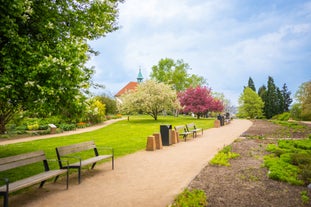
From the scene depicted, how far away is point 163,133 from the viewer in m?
12.0

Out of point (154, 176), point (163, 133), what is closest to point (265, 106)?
point (163, 133)

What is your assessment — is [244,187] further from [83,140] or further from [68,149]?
[83,140]

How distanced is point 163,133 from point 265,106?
172 ft

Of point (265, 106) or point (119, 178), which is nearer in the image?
point (119, 178)

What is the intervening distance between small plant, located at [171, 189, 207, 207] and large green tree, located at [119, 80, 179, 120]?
83.0 ft

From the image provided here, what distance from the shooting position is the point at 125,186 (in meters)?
5.74

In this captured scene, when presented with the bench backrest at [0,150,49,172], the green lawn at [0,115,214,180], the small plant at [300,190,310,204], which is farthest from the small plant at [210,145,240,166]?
the bench backrest at [0,150,49,172]

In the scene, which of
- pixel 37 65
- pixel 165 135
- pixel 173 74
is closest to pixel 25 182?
pixel 37 65

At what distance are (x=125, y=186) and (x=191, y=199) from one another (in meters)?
1.80

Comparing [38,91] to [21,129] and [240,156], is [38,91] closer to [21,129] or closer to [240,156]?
[240,156]

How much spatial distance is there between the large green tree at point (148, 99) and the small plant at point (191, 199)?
25.3 metres

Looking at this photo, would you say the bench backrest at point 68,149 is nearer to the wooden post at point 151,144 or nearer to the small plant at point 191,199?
the small plant at point 191,199

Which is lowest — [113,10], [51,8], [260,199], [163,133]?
[260,199]

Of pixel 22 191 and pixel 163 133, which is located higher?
pixel 163 133
